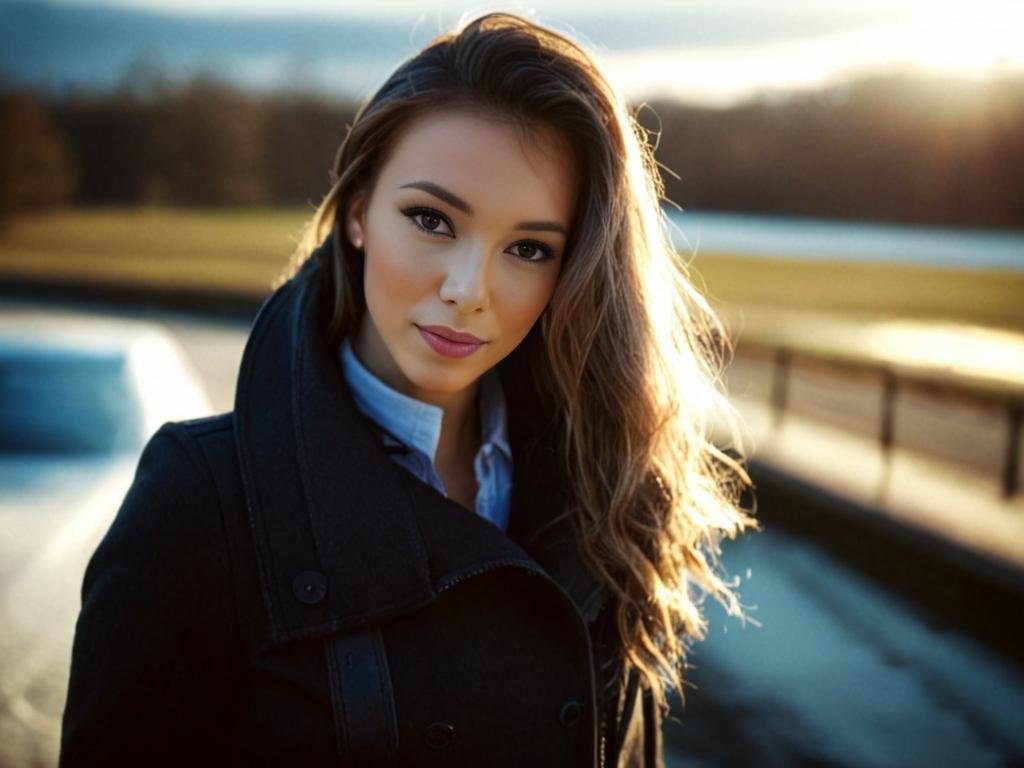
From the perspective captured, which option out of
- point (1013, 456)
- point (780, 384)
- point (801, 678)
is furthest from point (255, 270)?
point (801, 678)

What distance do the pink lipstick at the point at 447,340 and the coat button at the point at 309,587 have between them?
457 mm

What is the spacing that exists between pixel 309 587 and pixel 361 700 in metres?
0.19

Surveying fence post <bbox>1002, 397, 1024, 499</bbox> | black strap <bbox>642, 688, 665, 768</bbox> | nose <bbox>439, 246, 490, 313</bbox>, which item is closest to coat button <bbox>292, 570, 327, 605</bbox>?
nose <bbox>439, 246, 490, 313</bbox>

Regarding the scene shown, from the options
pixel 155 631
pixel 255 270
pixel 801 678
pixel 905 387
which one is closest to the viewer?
pixel 155 631

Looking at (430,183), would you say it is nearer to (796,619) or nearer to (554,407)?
(554,407)

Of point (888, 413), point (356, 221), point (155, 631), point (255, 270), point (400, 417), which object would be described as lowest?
point (255, 270)

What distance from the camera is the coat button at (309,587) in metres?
1.60

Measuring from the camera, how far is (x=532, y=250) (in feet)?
6.29

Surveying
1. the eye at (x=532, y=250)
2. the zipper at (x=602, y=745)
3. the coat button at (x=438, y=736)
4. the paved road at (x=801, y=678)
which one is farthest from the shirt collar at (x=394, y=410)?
the paved road at (x=801, y=678)

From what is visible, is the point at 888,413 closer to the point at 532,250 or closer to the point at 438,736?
the point at 532,250

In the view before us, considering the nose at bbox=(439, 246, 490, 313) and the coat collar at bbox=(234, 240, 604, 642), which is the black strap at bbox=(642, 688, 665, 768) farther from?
the nose at bbox=(439, 246, 490, 313)

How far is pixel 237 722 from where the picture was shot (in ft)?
5.44

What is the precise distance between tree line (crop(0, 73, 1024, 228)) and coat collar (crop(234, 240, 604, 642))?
2612 centimetres

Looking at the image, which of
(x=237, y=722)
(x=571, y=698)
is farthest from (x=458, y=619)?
(x=237, y=722)
